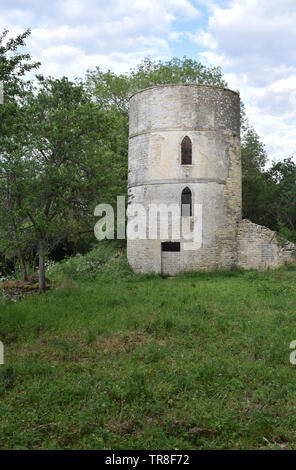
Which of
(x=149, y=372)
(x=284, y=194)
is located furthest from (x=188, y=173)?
(x=149, y=372)

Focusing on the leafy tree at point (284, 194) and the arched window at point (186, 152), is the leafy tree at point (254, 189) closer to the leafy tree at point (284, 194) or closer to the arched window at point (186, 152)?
the leafy tree at point (284, 194)

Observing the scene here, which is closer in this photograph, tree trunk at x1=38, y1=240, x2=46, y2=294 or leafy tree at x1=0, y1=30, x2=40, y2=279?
leafy tree at x1=0, y1=30, x2=40, y2=279

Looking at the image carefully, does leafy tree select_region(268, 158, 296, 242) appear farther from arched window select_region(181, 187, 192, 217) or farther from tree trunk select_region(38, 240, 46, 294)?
tree trunk select_region(38, 240, 46, 294)

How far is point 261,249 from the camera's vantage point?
16.8 meters

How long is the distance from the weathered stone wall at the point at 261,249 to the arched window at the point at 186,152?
349cm

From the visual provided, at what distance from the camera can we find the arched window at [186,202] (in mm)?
16453

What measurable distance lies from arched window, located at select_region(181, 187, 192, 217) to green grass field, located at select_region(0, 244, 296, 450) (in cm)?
538

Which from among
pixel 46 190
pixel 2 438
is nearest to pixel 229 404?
pixel 2 438

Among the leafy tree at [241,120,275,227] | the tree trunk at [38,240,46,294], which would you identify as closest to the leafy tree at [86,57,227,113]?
the leafy tree at [241,120,275,227]

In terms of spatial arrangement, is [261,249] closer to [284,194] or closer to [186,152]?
[186,152]

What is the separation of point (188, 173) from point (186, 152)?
102cm

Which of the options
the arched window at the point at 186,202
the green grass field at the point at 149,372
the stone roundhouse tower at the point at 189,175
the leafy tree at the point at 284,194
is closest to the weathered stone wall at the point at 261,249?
the stone roundhouse tower at the point at 189,175

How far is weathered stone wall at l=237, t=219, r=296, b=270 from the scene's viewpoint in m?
16.5

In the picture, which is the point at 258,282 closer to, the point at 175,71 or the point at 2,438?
the point at 2,438
